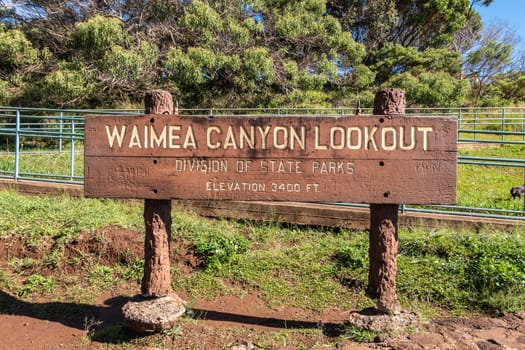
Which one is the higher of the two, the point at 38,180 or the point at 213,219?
the point at 38,180

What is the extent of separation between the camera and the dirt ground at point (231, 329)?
283 centimetres

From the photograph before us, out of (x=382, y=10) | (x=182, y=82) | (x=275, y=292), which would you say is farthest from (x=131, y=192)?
(x=382, y=10)

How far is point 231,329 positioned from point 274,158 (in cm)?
136

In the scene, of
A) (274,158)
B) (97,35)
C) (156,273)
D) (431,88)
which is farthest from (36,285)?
(431,88)

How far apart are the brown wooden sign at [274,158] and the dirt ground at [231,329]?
38.1 inches

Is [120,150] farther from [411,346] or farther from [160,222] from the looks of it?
[411,346]

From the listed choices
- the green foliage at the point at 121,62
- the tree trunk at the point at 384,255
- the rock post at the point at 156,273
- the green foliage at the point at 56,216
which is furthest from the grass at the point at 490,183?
the green foliage at the point at 121,62

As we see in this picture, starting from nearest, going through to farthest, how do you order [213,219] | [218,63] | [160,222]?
[160,222] → [213,219] → [218,63]

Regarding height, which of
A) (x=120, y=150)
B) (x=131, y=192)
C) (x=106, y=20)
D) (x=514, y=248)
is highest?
(x=106, y=20)

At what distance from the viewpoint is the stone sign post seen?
9.18 feet

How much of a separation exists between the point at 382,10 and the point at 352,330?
58.6ft

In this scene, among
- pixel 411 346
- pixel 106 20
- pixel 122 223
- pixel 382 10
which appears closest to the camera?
pixel 411 346

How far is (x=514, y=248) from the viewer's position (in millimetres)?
4012

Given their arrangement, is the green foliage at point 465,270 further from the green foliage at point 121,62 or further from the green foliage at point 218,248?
the green foliage at point 121,62
